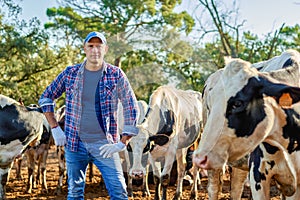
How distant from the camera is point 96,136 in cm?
434

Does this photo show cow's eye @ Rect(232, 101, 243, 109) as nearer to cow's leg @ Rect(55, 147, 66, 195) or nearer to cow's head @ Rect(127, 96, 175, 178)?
cow's head @ Rect(127, 96, 175, 178)

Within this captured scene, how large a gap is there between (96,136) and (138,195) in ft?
16.9

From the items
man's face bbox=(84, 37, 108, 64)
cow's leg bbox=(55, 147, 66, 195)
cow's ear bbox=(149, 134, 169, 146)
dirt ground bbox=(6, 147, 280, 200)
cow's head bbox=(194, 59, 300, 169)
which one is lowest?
dirt ground bbox=(6, 147, 280, 200)

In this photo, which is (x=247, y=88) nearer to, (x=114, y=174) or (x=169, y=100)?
(x=114, y=174)

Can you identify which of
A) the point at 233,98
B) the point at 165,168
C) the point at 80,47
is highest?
the point at 80,47

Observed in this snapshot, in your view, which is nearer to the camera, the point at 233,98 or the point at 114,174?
the point at 233,98

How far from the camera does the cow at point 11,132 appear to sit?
743 centimetres

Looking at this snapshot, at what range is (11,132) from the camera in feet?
24.5

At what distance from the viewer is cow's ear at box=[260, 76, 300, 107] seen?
10.5ft

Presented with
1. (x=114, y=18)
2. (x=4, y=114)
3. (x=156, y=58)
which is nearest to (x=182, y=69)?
(x=156, y=58)

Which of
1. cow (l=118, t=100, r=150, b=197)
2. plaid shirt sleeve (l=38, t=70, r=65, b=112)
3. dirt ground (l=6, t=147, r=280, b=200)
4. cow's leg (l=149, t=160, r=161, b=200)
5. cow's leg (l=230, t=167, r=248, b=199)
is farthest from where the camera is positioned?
dirt ground (l=6, t=147, r=280, b=200)

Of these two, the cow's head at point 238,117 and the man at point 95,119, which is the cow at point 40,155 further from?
the cow's head at point 238,117

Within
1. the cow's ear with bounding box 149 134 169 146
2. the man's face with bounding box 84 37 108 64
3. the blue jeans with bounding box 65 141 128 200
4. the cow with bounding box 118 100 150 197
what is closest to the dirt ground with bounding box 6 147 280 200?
the cow with bounding box 118 100 150 197

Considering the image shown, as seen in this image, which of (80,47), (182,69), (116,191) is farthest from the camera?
(80,47)
